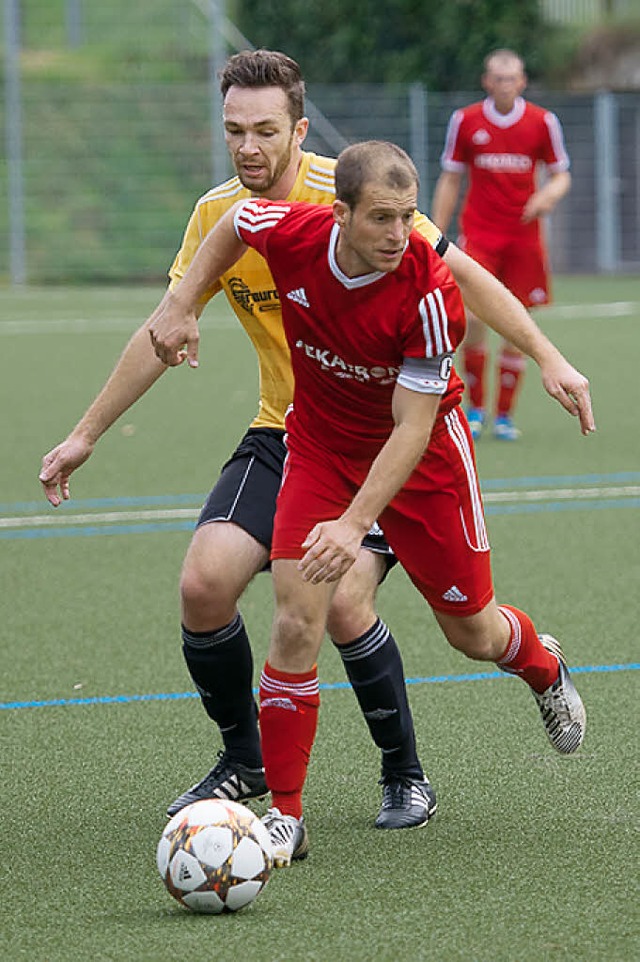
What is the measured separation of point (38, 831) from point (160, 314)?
4.30 ft

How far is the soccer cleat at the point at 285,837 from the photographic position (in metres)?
4.01

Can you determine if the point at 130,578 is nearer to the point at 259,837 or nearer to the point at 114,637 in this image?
the point at 114,637

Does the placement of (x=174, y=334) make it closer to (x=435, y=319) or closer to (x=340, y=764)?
(x=435, y=319)

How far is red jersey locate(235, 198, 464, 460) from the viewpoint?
12.8 ft

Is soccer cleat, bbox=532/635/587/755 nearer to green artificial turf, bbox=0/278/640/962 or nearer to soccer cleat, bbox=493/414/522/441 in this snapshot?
green artificial turf, bbox=0/278/640/962

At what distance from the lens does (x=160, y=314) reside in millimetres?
4238

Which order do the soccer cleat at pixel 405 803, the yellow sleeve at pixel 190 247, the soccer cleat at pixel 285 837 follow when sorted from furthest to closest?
1. the yellow sleeve at pixel 190 247
2. the soccer cleat at pixel 405 803
3. the soccer cleat at pixel 285 837

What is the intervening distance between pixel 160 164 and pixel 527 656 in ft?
78.1

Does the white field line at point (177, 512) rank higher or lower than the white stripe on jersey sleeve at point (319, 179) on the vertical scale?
lower

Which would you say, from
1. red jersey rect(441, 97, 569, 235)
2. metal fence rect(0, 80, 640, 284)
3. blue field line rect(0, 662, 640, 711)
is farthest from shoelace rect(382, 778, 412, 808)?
metal fence rect(0, 80, 640, 284)

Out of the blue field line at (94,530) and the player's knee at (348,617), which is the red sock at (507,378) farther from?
the player's knee at (348,617)

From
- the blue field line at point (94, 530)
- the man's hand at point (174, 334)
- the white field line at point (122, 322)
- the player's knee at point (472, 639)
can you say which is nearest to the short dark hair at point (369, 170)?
the man's hand at point (174, 334)

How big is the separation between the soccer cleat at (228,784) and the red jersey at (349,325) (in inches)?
36.9

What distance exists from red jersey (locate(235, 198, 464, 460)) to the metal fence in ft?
74.2
